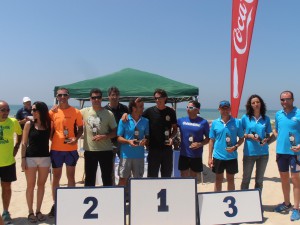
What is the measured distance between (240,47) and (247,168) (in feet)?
8.89

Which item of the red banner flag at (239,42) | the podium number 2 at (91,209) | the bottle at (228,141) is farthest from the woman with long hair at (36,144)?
the red banner flag at (239,42)

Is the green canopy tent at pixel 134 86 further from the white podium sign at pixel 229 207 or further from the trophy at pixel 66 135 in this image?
the white podium sign at pixel 229 207

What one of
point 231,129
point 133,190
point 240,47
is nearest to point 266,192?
point 231,129

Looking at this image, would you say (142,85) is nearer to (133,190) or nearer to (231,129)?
(231,129)

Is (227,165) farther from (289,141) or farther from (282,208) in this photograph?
(282,208)

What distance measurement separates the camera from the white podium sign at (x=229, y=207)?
365 centimetres

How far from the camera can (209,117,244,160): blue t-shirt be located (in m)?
4.41

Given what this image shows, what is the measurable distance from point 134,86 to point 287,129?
154 inches

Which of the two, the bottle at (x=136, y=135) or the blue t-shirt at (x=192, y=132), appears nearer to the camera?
the bottle at (x=136, y=135)

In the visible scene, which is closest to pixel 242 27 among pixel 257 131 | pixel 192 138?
pixel 257 131

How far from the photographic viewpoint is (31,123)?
4.06 metres

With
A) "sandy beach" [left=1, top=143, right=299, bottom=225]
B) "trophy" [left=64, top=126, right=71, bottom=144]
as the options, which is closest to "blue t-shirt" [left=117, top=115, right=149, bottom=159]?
"trophy" [left=64, top=126, right=71, bottom=144]

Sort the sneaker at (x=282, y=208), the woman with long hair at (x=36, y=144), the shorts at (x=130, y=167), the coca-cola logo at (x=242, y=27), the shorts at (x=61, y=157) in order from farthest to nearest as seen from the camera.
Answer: the coca-cola logo at (x=242, y=27) < the sneaker at (x=282, y=208) < the shorts at (x=130, y=167) < the shorts at (x=61, y=157) < the woman with long hair at (x=36, y=144)

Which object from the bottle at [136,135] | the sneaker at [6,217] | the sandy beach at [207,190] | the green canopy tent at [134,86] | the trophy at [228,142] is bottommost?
the sandy beach at [207,190]
